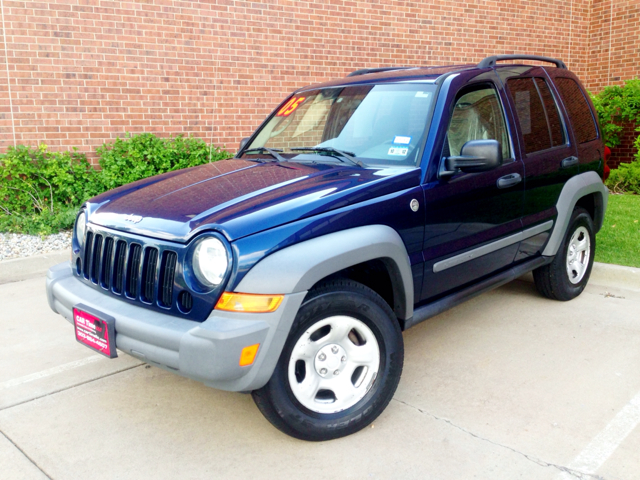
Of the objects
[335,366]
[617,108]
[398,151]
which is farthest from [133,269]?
[617,108]

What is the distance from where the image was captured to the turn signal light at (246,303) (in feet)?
8.63

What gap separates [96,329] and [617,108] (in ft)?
33.8

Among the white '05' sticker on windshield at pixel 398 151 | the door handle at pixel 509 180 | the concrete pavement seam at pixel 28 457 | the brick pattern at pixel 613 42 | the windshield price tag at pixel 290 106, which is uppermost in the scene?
the brick pattern at pixel 613 42

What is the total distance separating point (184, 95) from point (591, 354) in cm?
622

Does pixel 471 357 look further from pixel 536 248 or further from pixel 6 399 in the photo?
pixel 6 399

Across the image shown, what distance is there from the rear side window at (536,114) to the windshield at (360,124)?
0.93 metres

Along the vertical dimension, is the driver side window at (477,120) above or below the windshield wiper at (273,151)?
above

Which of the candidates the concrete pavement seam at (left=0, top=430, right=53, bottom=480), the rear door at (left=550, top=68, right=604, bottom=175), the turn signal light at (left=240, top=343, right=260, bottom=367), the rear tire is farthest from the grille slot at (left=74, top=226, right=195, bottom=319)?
the rear door at (left=550, top=68, right=604, bottom=175)

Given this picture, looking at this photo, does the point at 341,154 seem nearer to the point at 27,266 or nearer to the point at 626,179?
the point at 27,266

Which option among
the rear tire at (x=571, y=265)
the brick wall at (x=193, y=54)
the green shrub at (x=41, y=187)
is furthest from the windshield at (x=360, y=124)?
the brick wall at (x=193, y=54)

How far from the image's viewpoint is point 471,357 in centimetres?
402

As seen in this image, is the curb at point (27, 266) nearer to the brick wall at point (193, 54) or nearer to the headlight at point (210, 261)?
the brick wall at point (193, 54)

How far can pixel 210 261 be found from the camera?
271 cm

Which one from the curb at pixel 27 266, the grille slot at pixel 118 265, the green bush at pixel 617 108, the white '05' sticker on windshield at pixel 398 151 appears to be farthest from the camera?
the green bush at pixel 617 108
